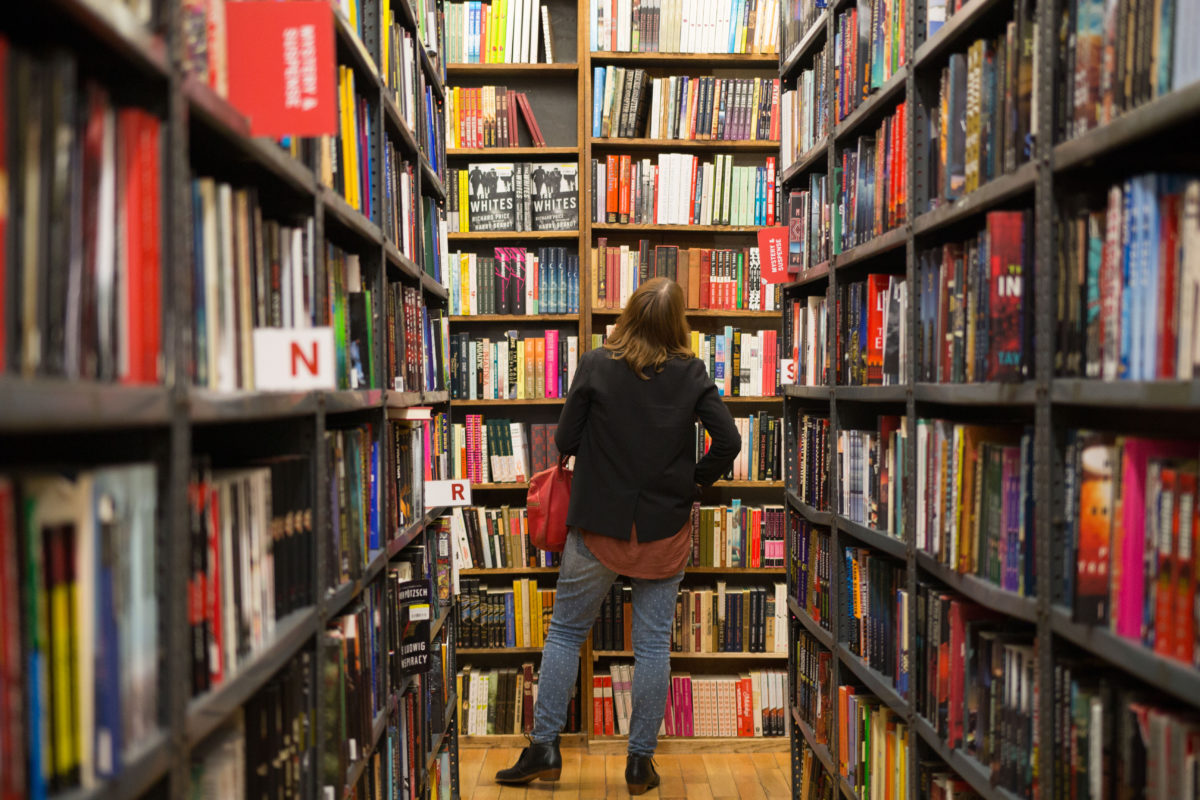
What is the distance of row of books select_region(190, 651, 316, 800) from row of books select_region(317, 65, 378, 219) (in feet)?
2.41

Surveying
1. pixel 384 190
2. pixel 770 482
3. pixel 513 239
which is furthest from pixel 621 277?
pixel 384 190

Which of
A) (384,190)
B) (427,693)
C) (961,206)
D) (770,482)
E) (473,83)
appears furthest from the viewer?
(473,83)

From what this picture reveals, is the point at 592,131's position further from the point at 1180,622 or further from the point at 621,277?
the point at 1180,622

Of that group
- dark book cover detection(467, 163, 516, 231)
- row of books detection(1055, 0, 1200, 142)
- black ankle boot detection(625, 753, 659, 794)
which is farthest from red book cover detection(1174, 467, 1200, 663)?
dark book cover detection(467, 163, 516, 231)

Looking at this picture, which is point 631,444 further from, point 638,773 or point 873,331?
point 638,773

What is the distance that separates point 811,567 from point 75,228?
7.23 feet

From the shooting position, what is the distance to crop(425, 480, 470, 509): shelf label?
2.33 metres

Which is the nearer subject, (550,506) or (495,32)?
(550,506)

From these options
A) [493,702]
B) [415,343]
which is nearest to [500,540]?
[493,702]

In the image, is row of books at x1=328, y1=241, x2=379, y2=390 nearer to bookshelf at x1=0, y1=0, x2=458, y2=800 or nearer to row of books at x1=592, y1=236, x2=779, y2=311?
bookshelf at x1=0, y1=0, x2=458, y2=800

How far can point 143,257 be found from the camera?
0.79m

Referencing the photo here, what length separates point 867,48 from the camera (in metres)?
2.05

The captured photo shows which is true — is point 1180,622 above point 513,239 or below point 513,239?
below

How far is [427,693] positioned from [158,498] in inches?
66.1
